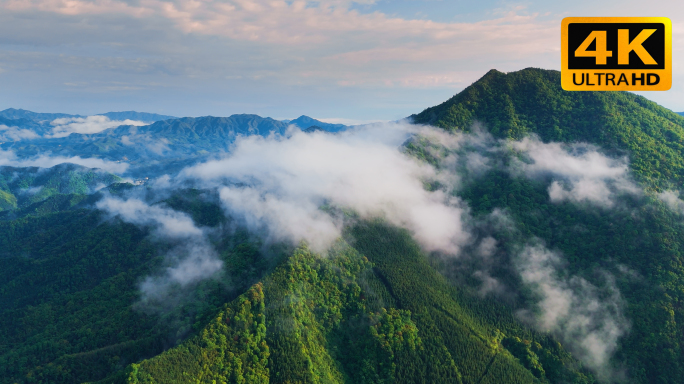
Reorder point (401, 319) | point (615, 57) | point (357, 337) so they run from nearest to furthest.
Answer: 1. point (615, 57)
2. point (357, 337)
3. point (401, 319)

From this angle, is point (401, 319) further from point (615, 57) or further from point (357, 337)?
point (615, 57)

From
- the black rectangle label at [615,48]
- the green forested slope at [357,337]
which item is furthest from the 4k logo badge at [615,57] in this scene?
the green forested slope at [357,337]

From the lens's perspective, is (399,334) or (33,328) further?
(33,328)

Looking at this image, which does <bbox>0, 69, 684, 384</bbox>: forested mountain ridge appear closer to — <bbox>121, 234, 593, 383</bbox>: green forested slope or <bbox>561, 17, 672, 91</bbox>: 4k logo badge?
<bbox>121, 234, 593, 383</bbox>: green forested slope

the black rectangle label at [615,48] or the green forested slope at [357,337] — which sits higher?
the black rectangle label at [615,48]

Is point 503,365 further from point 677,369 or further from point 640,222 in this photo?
point 640,222

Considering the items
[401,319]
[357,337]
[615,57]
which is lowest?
[357,337]

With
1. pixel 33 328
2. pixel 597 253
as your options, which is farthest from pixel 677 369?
pixel 33 328

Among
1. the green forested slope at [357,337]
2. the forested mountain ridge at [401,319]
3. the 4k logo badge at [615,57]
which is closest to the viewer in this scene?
the 4k logo badge at [615,57]

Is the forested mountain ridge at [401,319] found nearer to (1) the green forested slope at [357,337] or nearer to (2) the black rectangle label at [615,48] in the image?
(1) the green forested slope at [357,337]

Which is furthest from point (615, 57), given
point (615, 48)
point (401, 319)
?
point (401, 319)

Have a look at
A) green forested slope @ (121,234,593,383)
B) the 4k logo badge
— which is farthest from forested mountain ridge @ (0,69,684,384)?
the 4k logo badge
